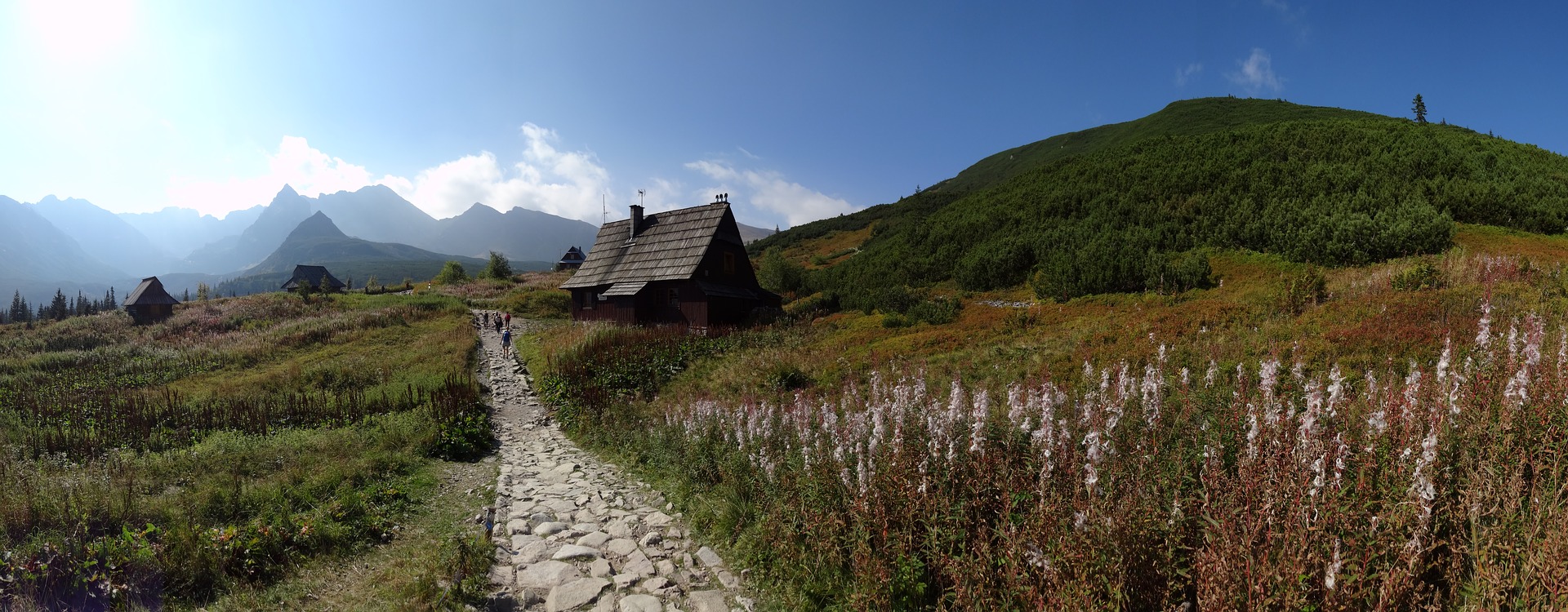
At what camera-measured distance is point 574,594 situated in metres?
5.45

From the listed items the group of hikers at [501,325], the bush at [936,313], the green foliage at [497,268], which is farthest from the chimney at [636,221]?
the green foliage at [497,268]

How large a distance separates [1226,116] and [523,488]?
71.0 m

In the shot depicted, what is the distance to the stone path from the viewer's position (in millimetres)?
5355

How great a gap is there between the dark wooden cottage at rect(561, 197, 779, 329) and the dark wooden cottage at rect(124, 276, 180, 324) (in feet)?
91.8

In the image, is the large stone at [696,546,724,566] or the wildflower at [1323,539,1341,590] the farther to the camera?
the large stone at [696,546,724,566]

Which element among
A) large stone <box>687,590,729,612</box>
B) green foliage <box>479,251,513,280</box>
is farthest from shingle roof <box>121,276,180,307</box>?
large stone <box>687,590,729,612</box>

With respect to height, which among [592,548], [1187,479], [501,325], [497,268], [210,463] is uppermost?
[497,268]

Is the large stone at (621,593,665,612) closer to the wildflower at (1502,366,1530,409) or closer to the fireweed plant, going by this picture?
the fireweed plant

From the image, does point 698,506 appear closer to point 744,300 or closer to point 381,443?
point 381,443

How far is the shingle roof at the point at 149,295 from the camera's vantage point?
122 ft

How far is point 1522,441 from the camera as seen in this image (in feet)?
13.5

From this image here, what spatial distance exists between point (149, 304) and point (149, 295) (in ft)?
3.66

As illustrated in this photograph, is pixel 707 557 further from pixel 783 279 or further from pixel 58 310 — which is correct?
pixel 58 310

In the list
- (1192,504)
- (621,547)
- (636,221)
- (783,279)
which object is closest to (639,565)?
(621,547)
